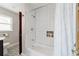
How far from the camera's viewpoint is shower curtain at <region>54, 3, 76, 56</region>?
4.53 feet

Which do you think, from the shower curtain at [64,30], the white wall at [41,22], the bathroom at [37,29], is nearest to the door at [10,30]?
the bathroom at [37,29]

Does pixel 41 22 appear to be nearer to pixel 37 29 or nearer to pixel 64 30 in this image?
pixel 37 29

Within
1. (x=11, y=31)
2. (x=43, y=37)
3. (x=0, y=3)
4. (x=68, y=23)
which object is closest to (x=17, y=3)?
(x=0, y=3)

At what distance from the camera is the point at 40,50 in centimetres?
139

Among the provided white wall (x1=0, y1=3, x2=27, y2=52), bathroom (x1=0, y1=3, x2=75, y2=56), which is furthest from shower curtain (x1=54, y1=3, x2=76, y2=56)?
white wall (x1=0, y1=3, x2=27, y2=52)

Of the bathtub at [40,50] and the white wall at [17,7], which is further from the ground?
the white wall at [17,7]

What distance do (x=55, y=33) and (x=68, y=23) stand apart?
172 mm

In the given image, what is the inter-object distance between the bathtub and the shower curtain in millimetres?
63

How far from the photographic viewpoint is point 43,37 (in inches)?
54.7

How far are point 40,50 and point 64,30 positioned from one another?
1.08 ft

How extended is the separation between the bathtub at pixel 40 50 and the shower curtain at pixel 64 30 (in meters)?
0.06

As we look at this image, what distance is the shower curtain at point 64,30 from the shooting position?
1.38 meters

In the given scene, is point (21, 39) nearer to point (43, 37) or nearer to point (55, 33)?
point (43, 37)

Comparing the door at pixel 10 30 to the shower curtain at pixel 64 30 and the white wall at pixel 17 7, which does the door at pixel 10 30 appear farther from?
the shower curtain at pixel 64 30
